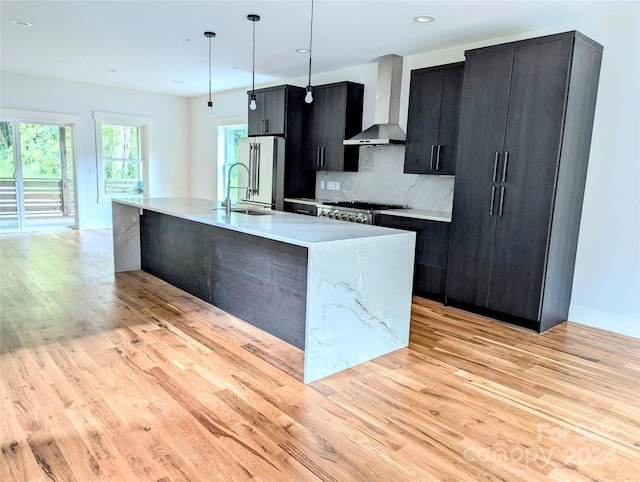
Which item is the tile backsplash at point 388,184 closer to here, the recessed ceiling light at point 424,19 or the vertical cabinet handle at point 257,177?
the vertical cabinet handle at point 257,177

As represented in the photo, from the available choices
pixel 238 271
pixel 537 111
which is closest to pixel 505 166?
pixel 537 111

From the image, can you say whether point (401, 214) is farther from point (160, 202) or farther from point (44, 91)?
point (44, 91)

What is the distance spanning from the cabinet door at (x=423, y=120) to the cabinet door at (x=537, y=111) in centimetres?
99

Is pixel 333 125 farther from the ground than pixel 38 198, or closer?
farther from the ground

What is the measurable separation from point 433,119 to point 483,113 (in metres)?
0.79

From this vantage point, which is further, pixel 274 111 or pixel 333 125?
pixel 274 111

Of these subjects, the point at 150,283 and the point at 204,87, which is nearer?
the point at 150,283

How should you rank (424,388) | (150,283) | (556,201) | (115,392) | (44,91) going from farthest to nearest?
(44,91)
(150,283)
(556,201)
(424,388)
(115,392)

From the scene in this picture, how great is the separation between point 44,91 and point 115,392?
7.02 metres

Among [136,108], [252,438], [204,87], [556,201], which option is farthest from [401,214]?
[136,108]

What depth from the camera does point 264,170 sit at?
6211 mm

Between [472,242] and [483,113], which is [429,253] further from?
[483,113]

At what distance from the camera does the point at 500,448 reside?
2.05 m

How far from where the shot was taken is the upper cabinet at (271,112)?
5.88 metres
